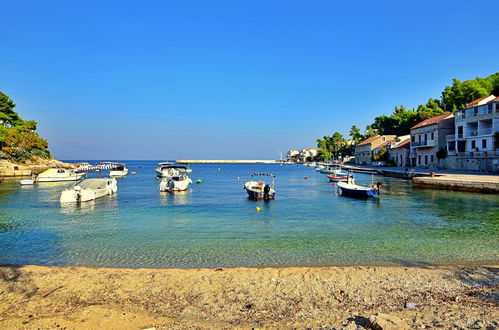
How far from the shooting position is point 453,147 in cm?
5616

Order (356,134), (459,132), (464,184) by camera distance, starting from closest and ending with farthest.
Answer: (464,184)
(459,132)
(356,134)

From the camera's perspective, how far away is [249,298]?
339 inches

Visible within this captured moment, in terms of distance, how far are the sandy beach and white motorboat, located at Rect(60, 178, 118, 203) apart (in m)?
20.9

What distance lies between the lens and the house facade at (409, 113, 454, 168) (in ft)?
197

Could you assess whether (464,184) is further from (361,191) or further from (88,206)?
(88,206)

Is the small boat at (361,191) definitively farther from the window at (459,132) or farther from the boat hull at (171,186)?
the window at (459,132)

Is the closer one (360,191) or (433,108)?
(360,191)

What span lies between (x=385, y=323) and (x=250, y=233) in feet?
38.5

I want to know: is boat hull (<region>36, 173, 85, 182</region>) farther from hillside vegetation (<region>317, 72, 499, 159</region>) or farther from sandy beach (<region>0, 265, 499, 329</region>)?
hillside vegetation (<region>317, 72, 499, 159</region>)

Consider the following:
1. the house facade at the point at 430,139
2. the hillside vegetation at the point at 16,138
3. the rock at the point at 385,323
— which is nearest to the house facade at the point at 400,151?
the house facade at the point at 430,139

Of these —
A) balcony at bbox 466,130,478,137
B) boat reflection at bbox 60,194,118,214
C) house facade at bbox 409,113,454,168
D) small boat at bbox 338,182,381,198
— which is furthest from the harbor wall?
boat reflection at bbox 60,194,118,214

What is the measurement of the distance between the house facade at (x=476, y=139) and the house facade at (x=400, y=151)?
19747mm

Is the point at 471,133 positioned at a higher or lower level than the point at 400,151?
higher

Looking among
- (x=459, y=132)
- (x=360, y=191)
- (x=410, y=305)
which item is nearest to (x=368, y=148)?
Answer: (x=459, y=132)
